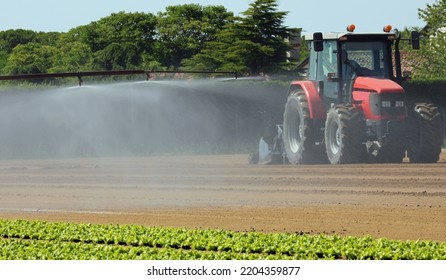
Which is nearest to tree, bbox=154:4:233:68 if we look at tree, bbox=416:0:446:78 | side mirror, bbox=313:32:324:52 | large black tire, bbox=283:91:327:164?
tree, bbox=416:0:446:78

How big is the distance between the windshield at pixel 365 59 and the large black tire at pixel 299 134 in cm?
133

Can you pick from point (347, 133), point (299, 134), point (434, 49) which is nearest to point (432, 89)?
point (434, 49)

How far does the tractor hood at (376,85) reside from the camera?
2220 cm

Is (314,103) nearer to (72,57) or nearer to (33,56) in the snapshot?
(72,57)

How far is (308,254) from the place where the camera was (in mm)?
10844

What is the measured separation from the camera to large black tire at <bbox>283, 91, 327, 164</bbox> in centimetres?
2381

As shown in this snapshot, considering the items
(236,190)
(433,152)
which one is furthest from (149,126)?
(236,190)

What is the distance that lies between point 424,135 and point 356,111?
5.07ft

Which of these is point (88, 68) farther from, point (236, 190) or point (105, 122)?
point (236, 190)

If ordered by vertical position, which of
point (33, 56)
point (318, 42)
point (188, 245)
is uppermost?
point (33, 56)

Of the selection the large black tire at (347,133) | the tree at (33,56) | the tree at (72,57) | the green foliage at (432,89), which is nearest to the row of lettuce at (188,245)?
the large black tire at (347,133)

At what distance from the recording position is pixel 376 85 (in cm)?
2236

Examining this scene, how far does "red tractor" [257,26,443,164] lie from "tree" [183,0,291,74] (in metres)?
44.1

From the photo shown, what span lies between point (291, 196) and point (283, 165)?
6.12 metres
